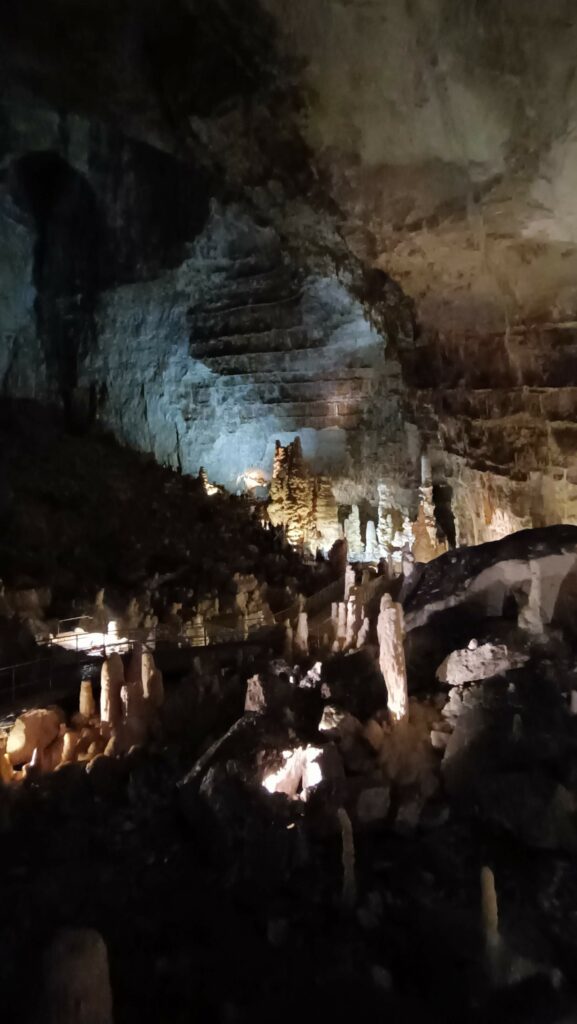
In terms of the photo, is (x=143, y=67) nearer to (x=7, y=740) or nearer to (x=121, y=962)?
(x=7, y=740)

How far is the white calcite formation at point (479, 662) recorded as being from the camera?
25.0 ft

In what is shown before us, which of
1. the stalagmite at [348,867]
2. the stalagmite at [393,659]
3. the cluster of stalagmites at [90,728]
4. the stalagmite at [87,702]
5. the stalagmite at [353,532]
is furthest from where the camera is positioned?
the stalagmite at [353,532]

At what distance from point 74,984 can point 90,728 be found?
4362mm

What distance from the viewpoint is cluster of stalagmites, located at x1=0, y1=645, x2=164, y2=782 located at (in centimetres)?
806

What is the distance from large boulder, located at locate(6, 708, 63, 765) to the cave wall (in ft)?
32.3

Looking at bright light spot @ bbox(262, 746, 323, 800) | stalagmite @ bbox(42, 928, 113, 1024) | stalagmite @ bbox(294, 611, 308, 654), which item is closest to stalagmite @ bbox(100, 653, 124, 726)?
bright light spot @ bbox(262, 746, 323, 800)

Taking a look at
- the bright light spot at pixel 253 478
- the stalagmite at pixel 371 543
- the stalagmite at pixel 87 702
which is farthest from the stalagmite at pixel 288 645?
the bright light spot at pixel 253 478

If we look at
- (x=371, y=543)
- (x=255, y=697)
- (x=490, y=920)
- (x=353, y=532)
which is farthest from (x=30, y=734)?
(x=353, y=532)

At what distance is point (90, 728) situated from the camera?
8.63 meters

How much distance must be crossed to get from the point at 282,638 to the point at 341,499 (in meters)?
9.44

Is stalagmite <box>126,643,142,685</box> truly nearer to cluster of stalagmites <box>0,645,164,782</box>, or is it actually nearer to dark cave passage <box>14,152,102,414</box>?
cluster of stalagmites <box>0,645,164,782</box>

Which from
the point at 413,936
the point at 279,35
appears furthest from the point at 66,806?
the point at 279,35

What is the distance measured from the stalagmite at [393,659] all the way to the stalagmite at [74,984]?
3.76 meters

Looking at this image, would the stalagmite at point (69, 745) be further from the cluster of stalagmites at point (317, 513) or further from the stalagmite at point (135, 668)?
the cluster of stalagmites at point (317, 513)
